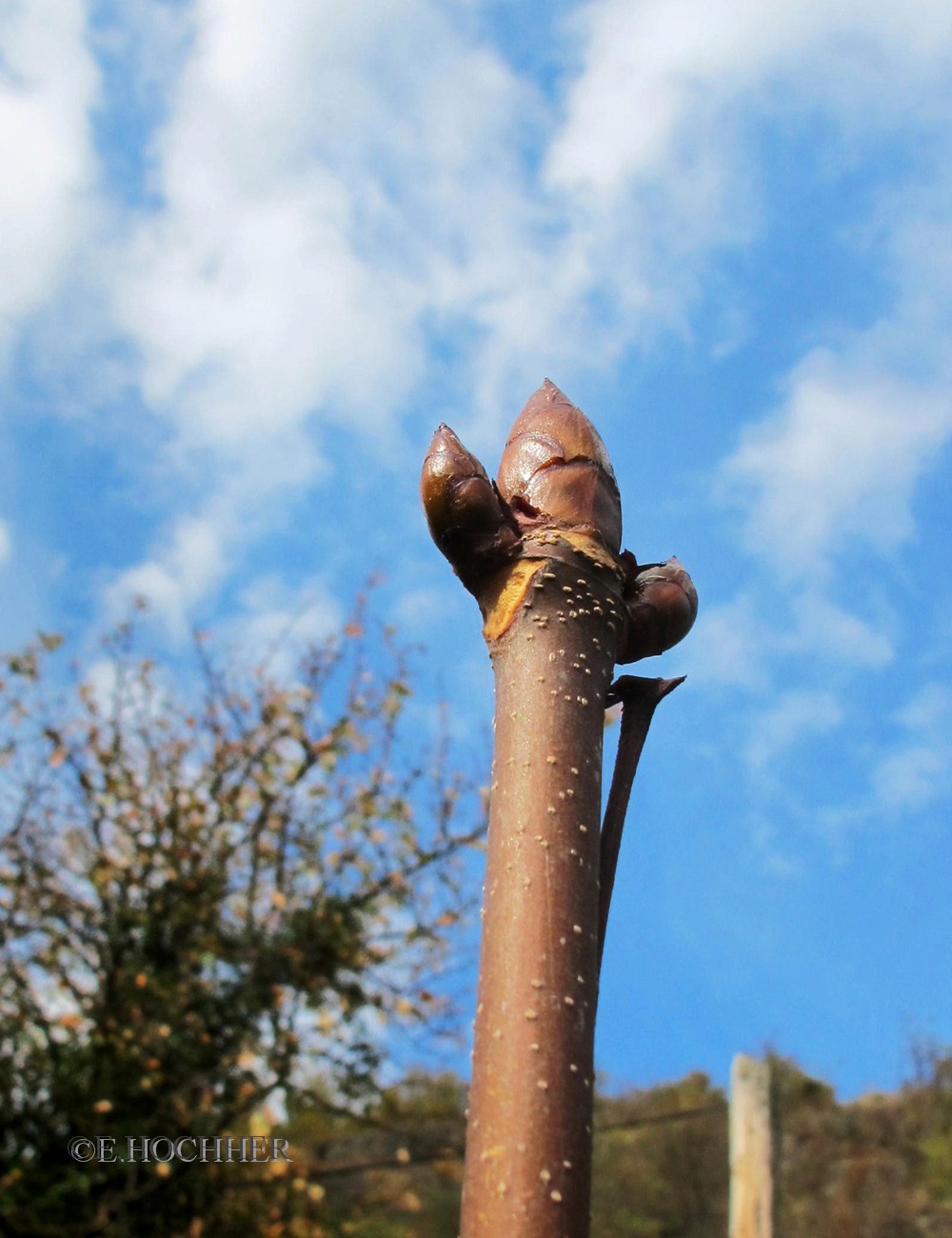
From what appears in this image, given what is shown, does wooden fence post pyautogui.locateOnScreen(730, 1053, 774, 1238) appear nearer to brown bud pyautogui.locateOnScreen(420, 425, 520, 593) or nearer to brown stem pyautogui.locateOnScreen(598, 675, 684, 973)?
brown stem pyautogui.locateOnScreen(598, 675, 684, 973)

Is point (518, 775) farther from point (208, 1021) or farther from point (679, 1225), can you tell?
point (679, 1225)

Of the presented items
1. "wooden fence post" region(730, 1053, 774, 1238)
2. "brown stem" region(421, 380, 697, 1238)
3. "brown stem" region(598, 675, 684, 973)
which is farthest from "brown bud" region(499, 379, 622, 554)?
"wooden fence post" region(730, 1053, 774, 1238)

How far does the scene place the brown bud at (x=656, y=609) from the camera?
37.1 inches

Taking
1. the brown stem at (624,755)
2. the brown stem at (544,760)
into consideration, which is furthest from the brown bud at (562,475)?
the brown stem at (624,755)

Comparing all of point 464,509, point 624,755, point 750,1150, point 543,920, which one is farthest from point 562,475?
point 750,1150

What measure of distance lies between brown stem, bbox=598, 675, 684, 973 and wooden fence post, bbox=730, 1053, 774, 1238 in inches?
225

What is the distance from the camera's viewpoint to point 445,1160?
586 centimetres

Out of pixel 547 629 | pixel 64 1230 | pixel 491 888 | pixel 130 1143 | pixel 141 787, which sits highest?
pixel 141 787

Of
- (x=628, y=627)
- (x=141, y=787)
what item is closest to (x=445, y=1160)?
(x=141, y=787)

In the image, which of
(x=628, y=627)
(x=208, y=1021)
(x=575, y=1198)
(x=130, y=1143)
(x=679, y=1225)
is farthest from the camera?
(x=679, y=1225)

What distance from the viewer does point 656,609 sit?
943 mm

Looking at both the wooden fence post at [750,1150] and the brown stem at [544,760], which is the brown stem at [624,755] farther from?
the wooden fence post at [750,1150]

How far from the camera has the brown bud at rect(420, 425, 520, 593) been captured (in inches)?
33.9

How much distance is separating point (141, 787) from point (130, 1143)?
5.63 ft
